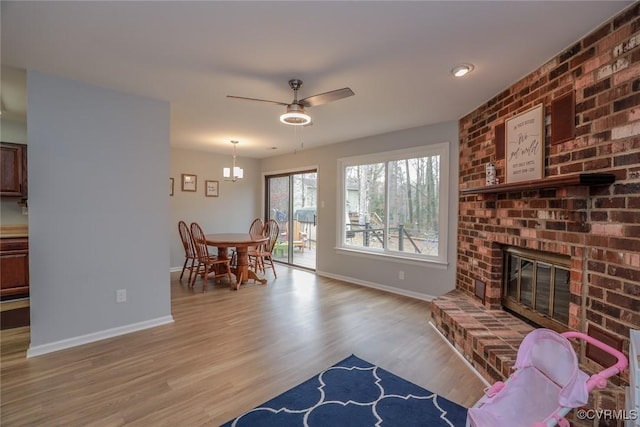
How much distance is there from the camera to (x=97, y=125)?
2.84 metres

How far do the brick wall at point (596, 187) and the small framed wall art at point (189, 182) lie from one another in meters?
5.39

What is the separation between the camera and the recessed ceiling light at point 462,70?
7.73ft

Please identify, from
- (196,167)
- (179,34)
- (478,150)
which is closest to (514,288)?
(478,150)

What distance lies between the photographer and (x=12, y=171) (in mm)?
4023

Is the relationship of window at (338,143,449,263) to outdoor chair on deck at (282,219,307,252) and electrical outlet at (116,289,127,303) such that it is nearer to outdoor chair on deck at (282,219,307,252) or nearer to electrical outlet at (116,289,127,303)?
outdoor chair on deck at (282,219,307,252)

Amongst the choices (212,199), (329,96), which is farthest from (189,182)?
(329,96)

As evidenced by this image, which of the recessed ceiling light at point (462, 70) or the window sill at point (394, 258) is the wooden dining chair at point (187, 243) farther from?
the recessed ceiling light at point (462, 70)

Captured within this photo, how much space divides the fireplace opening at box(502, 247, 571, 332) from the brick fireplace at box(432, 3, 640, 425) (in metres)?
0.08

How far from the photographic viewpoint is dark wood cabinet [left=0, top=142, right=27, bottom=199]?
3.98 m

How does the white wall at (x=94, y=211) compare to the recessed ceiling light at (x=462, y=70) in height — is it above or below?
below

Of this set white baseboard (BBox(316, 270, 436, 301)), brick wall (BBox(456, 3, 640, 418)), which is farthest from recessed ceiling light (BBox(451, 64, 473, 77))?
white baseboard (BBox(316, 270, 436, 301))

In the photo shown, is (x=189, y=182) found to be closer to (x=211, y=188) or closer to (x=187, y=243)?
(x=211, y=188)

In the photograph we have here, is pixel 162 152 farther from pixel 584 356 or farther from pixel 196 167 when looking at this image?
pixel 584 356

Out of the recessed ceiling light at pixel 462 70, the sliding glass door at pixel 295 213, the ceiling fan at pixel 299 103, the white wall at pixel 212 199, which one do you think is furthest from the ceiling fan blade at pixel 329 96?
the sliding glass door at pixel 295 213
